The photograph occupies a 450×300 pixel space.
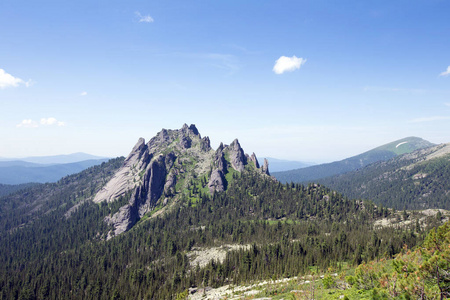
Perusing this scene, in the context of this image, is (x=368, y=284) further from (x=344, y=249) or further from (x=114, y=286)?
(x=114, y=286)

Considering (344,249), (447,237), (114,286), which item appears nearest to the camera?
(447,237)

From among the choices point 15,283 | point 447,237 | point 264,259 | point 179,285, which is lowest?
point 15,283

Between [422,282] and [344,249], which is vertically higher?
[422,282]

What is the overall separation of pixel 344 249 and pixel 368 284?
310 ft

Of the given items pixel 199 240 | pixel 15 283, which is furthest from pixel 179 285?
pixel 15 283

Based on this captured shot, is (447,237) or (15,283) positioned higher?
(447,237)

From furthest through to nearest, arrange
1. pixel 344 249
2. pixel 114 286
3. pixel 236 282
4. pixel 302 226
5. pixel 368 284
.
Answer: pixel 302 226, pixel 114 286, pixel 344 249, pixel 236 282, pixel 368 284

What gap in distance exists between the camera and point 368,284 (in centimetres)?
4169

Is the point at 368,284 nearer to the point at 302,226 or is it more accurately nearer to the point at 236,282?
the point at 236,282

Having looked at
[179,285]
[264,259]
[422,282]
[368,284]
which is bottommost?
[179,285]

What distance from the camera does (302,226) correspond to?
595 ft

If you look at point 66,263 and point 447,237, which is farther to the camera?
point 66,263

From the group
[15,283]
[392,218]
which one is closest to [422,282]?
[392,218]

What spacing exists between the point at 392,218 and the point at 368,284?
7135 inches
